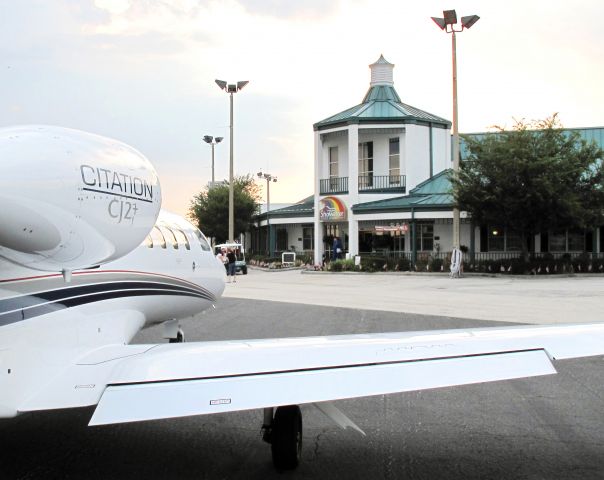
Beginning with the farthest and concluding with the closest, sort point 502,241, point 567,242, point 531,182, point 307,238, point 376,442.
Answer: point 307,238 < point 502,241 < point 567,242 < point 531,182 < point 376,442

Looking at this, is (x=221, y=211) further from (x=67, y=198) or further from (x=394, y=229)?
(x=67, y=198)

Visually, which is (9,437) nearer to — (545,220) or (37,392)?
(37,392)

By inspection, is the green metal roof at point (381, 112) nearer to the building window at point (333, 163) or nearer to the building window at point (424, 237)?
the building window at point (333, 163)

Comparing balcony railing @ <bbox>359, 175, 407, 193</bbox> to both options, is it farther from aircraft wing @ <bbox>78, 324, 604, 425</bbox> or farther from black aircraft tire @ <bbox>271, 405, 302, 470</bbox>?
aircraft wing @ <bbox>78, 324, 604, 425</bbox>

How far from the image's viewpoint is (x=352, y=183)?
144 ft

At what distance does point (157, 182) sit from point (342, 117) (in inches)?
1637

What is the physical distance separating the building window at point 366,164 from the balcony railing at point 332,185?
1186 millimetres

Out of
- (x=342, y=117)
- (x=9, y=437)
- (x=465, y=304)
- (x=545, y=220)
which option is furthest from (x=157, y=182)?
(x=342, y=117)

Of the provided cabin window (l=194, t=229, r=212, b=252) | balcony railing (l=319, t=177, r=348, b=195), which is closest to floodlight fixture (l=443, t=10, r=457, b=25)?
balcony railing (l=319, t=177, r=348, b=195)

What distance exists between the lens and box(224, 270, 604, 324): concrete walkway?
17.3 metres

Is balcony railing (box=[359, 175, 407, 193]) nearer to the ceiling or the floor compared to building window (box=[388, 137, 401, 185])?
nearer to the floor

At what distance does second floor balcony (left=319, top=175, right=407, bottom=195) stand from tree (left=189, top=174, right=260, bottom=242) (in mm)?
13998

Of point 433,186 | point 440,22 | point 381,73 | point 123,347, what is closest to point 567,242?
point 433,186

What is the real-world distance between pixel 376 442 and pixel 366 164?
4070 cm
